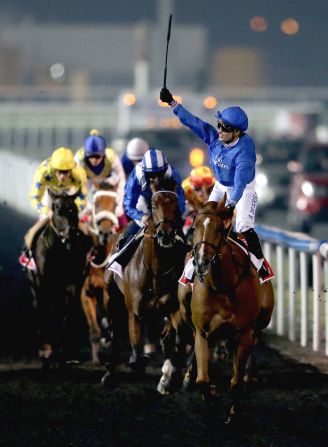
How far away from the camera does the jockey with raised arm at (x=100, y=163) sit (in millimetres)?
12672

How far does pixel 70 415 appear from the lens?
8609mm

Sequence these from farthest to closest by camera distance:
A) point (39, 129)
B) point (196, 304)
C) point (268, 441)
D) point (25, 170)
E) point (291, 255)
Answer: point (39, 129), point (25, 170), point (291, 255), point (196, 304), point (268, 441)

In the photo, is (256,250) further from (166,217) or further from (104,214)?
(104,214)

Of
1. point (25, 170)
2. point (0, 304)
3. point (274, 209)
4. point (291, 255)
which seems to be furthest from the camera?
point (274, 209)

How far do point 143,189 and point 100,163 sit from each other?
9.41 ft

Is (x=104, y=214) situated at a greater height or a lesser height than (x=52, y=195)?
lesser

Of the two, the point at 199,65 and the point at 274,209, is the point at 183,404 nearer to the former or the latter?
the point at 274,209

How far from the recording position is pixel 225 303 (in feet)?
28.1

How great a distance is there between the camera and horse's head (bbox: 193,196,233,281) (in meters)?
8.07

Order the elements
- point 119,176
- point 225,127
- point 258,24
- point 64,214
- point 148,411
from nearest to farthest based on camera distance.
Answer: point 148,411 < point 225,127 < point 64,214 < point 119,176 < point 258,24

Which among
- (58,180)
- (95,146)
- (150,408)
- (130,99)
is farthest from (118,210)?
(130,99)

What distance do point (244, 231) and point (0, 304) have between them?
6.61 metres

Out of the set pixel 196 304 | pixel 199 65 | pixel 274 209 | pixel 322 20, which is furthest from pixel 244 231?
pixel 322 20

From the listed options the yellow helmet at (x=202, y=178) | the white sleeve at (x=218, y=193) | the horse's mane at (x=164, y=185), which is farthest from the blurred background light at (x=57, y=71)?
the white sleeve at (x=218, y=193)
